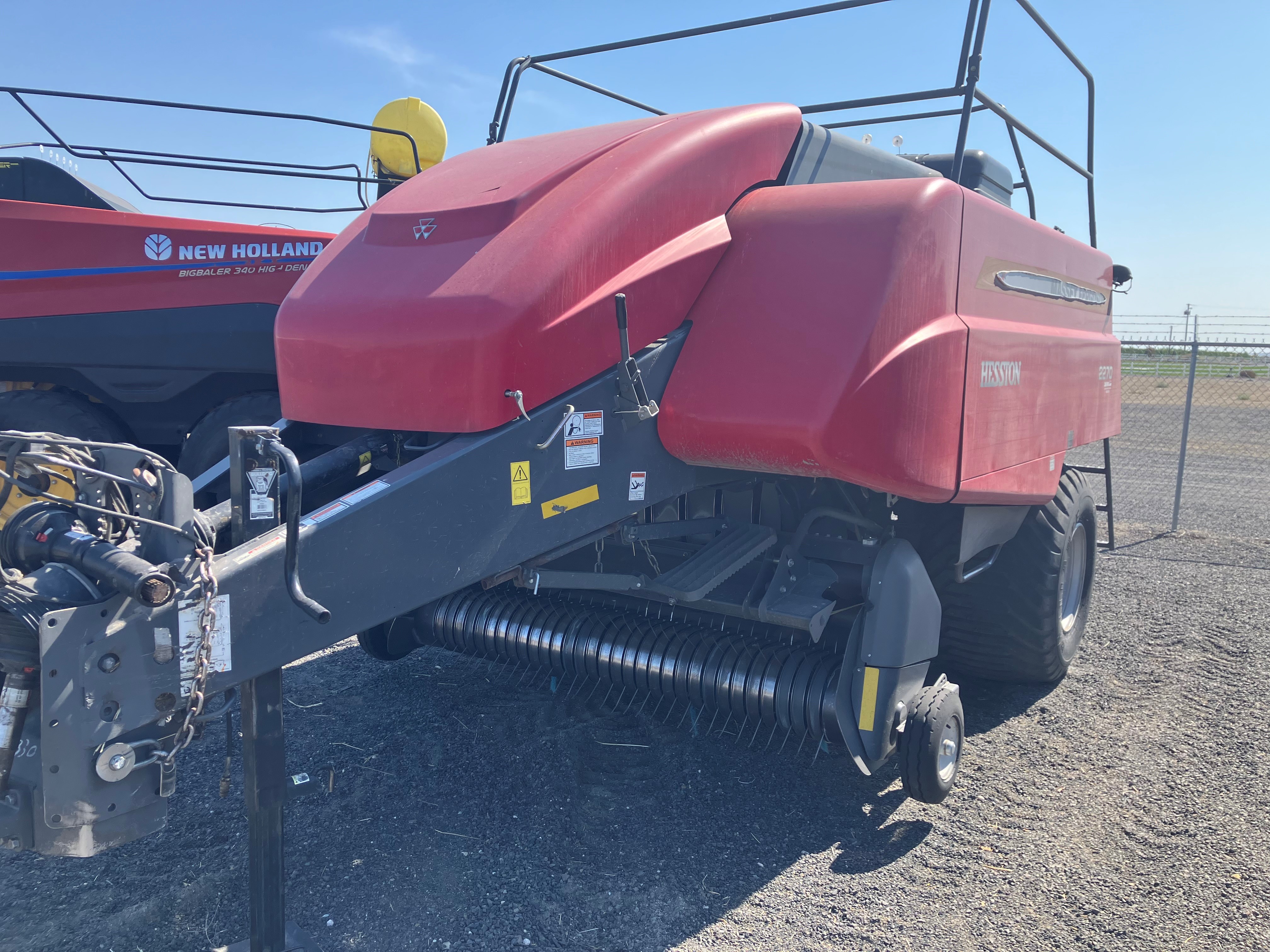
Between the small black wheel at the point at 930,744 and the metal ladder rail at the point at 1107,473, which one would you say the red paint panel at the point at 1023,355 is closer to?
the metal ladder rail at the point at 1107,473

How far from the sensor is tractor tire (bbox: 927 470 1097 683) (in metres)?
3.61

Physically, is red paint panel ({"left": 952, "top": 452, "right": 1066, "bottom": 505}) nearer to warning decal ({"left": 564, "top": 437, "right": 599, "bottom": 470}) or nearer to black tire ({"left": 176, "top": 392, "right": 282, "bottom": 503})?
warning decal ({"left": 564, "top": 437, "right": 599, "bottom": 470})

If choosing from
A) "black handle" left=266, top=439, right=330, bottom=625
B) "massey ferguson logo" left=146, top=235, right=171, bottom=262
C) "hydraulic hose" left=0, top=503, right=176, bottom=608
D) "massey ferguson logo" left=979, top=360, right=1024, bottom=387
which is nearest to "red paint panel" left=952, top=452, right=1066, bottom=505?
"massey ferguson logo" left=979, top=360, right=1024, bottom=387

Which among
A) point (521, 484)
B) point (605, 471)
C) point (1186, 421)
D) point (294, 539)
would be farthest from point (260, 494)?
point (1186, 421)

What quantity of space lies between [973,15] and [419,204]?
1.83 meters

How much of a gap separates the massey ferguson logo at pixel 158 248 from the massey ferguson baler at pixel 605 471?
8.90ft

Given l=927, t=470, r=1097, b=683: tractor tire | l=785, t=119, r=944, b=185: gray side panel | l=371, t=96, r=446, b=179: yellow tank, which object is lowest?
l=927, t=470, r=1097, b=683: tractor tire

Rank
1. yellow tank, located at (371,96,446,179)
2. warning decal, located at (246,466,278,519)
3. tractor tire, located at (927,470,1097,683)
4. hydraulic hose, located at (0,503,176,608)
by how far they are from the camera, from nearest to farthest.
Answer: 1. hydraulic hose, located at (0,503,176,608)
2. warning decal, located at (246,466,278,519)
3. tractor tire, located at (927,470,1097,683)
4. yellow tank, located at (371,96,446,179)

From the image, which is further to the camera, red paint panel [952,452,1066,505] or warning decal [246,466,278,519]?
red paint panel [952,452,1066,505]

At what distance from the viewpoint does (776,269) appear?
2.60 m

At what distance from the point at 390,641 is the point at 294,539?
6.95 ft

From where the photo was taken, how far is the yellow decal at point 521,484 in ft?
7.25

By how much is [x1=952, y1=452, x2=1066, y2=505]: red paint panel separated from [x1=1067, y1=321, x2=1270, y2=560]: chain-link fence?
172cm

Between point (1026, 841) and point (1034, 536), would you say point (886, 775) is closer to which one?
point (1026, 841)
